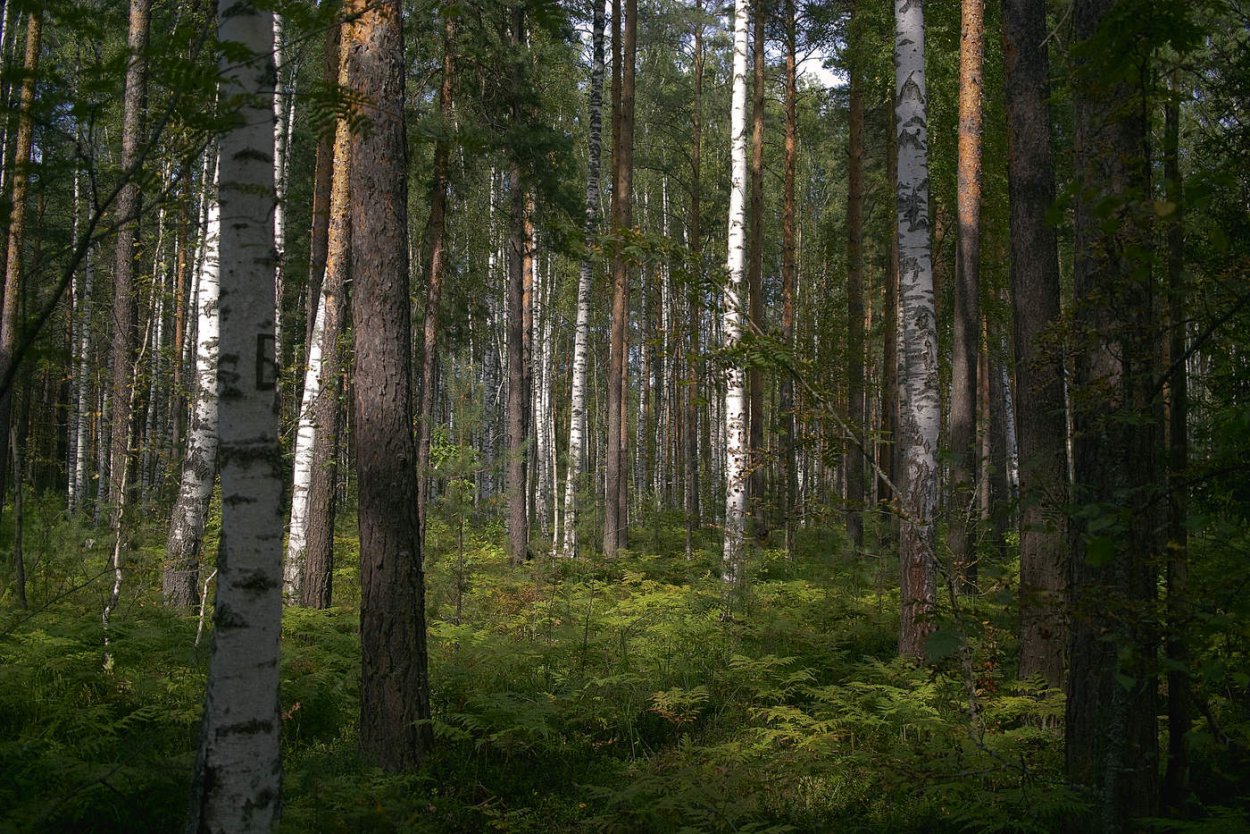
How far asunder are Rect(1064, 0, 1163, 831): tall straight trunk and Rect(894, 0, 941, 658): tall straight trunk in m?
2.26

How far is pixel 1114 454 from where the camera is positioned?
9.27 ft

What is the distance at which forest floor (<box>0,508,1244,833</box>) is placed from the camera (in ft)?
12.6

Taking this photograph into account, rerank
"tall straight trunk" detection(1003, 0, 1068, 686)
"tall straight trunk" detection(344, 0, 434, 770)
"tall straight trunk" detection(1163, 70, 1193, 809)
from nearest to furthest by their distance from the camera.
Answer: "tall straight trunk" detection(1163, 70, 1193, 809) → "tall straight trunk" detection(344, 0, 434, 770) → "tall straight trunk" detection(1003, 0, 1068, 686)

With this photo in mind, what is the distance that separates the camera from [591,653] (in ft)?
24.0

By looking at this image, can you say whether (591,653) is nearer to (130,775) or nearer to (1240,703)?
Result: (130,775)

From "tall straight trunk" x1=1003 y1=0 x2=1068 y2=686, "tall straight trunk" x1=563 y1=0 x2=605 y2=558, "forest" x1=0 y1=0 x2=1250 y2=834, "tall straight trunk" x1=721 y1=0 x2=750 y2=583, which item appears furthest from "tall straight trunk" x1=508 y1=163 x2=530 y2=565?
"tall straight trunk" x1=1003 y1=0 x2=1068 y2=686

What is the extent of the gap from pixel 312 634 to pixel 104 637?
5.44ft

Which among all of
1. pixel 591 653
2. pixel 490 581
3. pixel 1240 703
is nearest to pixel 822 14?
pixel 490 581

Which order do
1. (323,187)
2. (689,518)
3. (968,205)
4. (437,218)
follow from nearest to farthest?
(968,205)
(689,518)
(323,187)
(437,218)

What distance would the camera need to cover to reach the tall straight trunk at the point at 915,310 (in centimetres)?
620

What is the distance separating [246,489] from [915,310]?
521 centimetres

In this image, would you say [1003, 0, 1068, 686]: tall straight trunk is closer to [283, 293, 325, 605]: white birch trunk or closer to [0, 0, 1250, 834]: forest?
[0, 0, 1250, 834]: forest

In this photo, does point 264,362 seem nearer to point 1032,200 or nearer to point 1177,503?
point 1177,503

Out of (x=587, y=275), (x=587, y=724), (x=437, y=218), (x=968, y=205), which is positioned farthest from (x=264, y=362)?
(x=587, y=275)
